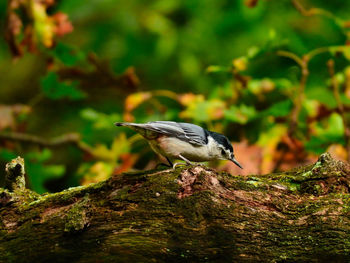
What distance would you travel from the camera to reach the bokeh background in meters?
3.94

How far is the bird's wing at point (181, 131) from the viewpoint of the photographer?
2.70 m

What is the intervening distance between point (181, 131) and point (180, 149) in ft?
0.38

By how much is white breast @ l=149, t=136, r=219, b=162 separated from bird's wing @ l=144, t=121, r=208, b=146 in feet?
0.09

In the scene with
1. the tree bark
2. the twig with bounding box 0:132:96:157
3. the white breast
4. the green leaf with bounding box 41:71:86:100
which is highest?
the green leaf with bounding box 41:71:86:100

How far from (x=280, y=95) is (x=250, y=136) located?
0.66 metres

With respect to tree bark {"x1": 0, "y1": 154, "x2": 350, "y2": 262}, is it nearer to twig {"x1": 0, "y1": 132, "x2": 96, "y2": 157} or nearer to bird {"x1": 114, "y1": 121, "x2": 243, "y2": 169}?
bird {"x1": 114, "y1": 121, "x2": 243, "y2": 169}

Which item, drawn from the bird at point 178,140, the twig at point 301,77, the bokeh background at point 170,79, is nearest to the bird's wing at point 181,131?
the bird at point 178,140

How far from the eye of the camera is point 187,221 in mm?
1804

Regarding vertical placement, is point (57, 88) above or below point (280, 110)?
below

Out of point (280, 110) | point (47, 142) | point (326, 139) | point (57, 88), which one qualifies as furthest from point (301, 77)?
point (47, 142)

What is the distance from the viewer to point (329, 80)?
4410 millimetres

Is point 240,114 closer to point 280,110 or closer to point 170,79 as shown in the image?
point 280,110

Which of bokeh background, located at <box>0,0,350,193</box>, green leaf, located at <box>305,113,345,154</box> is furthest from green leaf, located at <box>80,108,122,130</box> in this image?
green leaf, located at <box>305,113,345,154</box>

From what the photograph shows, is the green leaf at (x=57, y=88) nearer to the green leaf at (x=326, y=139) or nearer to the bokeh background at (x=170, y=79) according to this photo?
the bokeh background at (x=170, y=79)
